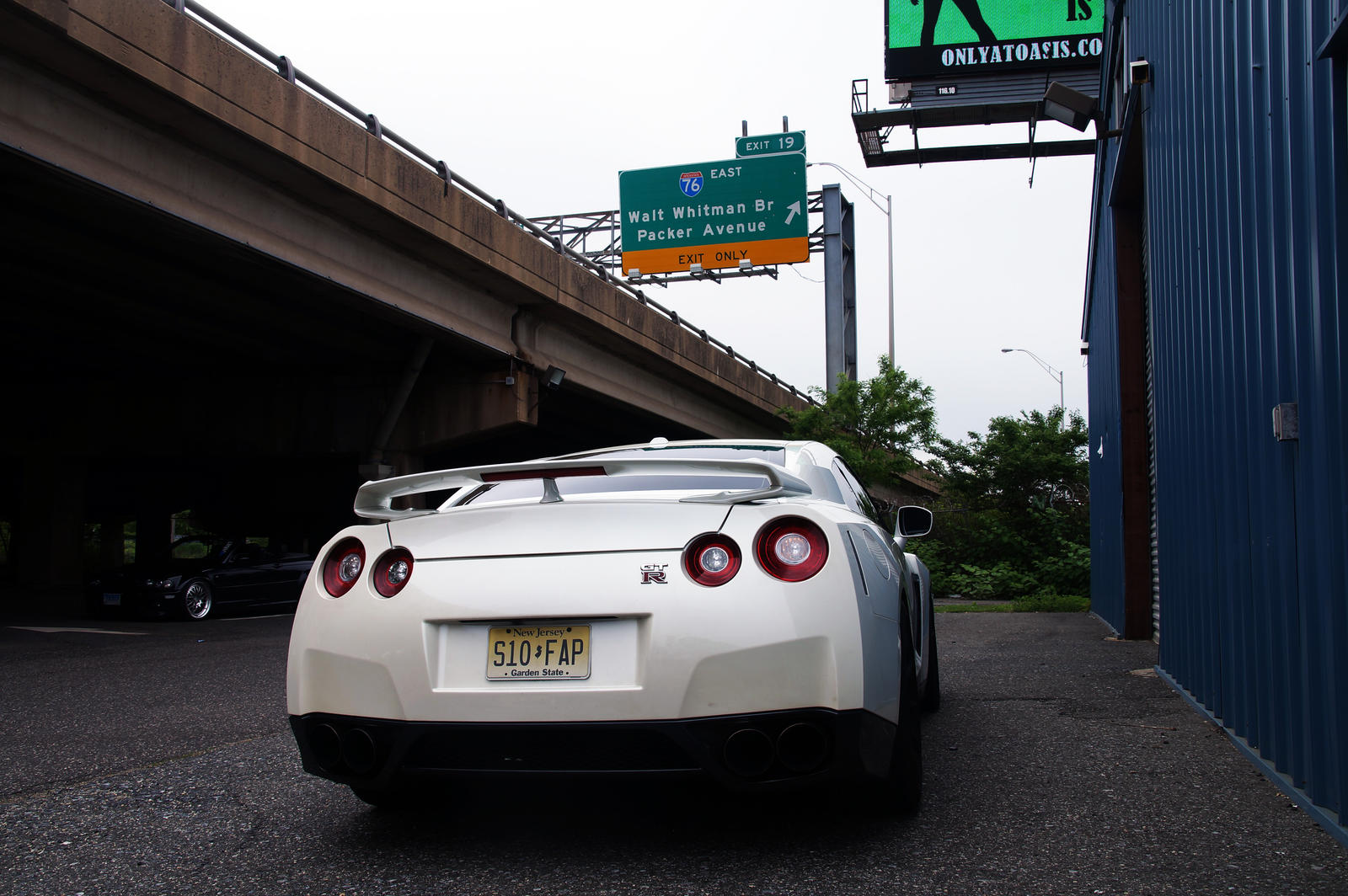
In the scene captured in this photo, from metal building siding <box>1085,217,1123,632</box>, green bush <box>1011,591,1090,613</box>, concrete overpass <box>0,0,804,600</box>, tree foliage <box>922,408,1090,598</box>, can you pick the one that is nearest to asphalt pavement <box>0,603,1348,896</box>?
metal building siding <box>1085,217,1123,632</box>

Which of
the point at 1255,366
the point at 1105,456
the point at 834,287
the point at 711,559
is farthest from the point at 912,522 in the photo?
the point at 834,287

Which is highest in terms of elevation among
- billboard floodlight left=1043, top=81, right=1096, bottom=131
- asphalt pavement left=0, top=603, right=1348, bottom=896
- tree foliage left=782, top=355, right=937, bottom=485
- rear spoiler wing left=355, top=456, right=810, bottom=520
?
billboard floodlight left=1043, top=81, right=1096, bottom=131

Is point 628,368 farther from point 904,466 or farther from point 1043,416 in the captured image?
point 1043,416

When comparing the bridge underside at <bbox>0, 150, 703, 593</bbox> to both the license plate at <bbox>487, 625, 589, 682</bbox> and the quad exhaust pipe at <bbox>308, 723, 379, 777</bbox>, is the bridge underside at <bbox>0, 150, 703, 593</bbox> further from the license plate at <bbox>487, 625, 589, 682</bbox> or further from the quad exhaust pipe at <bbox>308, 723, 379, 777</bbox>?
the license plate at <bbox>487, 625, 589, 682</bbox>

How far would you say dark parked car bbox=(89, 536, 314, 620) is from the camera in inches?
586

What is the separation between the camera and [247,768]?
459cm

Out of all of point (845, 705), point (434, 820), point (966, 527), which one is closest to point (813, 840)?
point (845, 705)

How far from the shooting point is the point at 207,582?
50.6ft

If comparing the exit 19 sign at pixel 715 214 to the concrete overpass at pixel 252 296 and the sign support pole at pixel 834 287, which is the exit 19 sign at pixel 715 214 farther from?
the concrete overpass at pixel 252 296

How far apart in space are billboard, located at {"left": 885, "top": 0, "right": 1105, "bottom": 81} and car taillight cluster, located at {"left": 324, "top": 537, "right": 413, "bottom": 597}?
2223 cm

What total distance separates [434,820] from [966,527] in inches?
794

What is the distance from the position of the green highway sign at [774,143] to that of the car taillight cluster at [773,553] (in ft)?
79.4

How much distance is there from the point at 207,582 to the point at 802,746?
A: 14.3 meters

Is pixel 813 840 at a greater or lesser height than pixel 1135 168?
lesser
